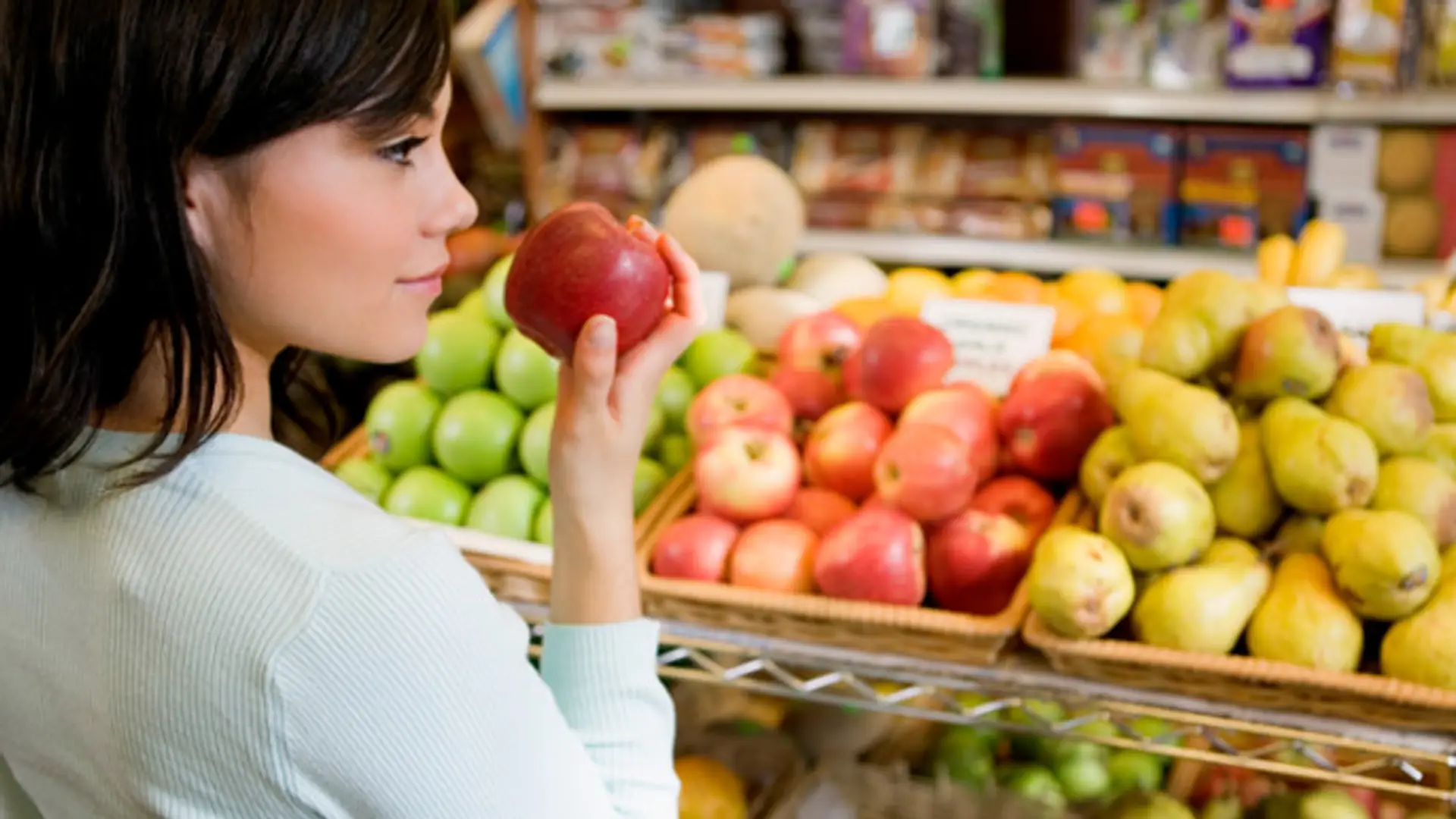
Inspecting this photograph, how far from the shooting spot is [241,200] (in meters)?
0.72

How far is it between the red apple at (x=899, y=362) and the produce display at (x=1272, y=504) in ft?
0.73

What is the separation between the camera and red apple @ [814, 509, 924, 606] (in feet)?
4.11

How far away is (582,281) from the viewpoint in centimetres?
106

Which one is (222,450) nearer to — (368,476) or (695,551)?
(695,551)

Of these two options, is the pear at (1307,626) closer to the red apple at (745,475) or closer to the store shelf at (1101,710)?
the store shelf at (1101,710)

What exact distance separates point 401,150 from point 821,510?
73cm

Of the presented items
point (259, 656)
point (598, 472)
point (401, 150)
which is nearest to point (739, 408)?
point (598, 472)

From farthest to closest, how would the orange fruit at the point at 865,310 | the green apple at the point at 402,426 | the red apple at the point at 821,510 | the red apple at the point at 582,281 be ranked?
the orange fruit at the point at 865,310
the green apple at the point at 402,426
the red apple at the point at 821,510
the red apple at the point at 582,281

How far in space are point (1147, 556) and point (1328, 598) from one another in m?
0.15

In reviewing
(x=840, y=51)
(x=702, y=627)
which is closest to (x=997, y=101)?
(x=840, y=51)

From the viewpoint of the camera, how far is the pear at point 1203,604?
44.8 inches

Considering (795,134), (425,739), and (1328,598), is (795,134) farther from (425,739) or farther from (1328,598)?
(425,739)

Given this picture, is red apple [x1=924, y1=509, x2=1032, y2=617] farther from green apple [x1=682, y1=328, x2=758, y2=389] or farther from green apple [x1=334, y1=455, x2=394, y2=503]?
green apple [x1=334, y1=455, x2=394, y2=503]

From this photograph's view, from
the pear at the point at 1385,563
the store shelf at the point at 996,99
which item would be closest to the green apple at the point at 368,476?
the pear at the point at 1385,563
